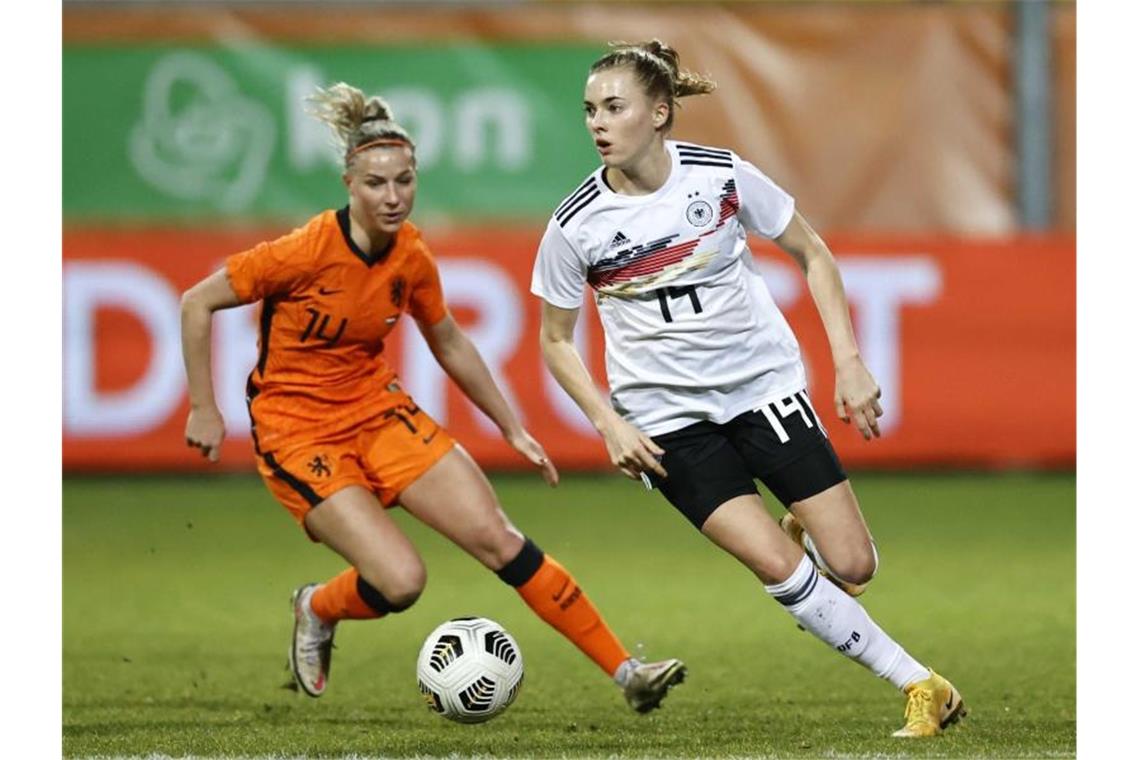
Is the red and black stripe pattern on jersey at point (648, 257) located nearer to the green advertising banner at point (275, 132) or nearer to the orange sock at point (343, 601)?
the orange sock at point (343, 601)

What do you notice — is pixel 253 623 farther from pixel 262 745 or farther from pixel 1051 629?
pixel 1051 629

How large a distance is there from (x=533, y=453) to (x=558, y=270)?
0.79m

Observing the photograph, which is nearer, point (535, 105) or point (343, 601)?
point (343, 601)

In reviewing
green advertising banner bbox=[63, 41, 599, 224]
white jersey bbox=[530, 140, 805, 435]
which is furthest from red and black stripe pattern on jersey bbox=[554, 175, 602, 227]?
green advertising banner bbox=[63, 41, 599, 224]

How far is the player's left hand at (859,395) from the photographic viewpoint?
17.4ft

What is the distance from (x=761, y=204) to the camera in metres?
5.67

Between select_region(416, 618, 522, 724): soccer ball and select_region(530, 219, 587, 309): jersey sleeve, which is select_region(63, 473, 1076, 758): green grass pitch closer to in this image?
select_region(416, 618, 522, 724): soccer ball

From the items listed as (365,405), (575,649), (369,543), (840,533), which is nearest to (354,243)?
(365,405)

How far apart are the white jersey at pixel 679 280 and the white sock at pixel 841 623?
53 cm

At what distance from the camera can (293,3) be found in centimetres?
1382

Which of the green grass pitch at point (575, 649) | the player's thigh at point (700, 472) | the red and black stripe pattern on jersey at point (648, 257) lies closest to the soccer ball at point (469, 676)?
the green grass pitch at point (575, 649)

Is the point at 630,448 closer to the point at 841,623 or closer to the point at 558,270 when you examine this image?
the point at 558,270

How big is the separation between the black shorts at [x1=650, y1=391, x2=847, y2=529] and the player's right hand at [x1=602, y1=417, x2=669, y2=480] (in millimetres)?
→ 176

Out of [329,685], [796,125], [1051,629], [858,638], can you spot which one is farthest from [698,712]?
[796,125]
